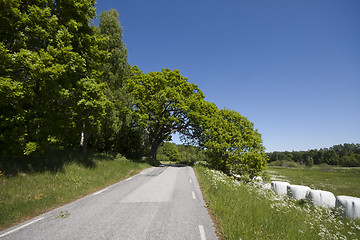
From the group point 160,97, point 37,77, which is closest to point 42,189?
point 37,77

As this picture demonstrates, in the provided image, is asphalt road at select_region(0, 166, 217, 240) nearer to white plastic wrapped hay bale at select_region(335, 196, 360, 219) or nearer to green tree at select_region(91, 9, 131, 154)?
white plastic wrapped hay bale at select_region(335, 196, 360, 219)

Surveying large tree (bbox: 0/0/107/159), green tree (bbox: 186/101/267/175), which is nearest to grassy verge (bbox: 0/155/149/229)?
large tree (bbox: 0/0/107/159)

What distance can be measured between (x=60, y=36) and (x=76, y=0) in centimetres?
329

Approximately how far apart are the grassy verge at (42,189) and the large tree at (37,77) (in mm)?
1366

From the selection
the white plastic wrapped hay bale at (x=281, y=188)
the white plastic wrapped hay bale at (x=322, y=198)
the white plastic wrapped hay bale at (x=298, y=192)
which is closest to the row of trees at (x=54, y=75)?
the white plastic wrapped hay bale at (x=281, y=188)

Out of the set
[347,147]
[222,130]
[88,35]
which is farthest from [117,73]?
[347,147]

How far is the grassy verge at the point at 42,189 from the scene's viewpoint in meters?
5.57

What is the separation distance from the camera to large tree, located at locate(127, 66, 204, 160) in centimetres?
2334

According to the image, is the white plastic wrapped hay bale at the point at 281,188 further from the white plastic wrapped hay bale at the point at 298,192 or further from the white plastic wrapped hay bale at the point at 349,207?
the white plastic wrapped hay bale at the point at 349,207

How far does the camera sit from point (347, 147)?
196125 millimetres

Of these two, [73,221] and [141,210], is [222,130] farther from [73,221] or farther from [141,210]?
[73,221]

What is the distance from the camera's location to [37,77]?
6.73 m

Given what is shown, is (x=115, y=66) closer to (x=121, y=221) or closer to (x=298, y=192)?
(x=121, y=221)

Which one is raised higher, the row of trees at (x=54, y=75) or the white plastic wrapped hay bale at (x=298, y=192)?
the row of trees at (x=54, y=75)
